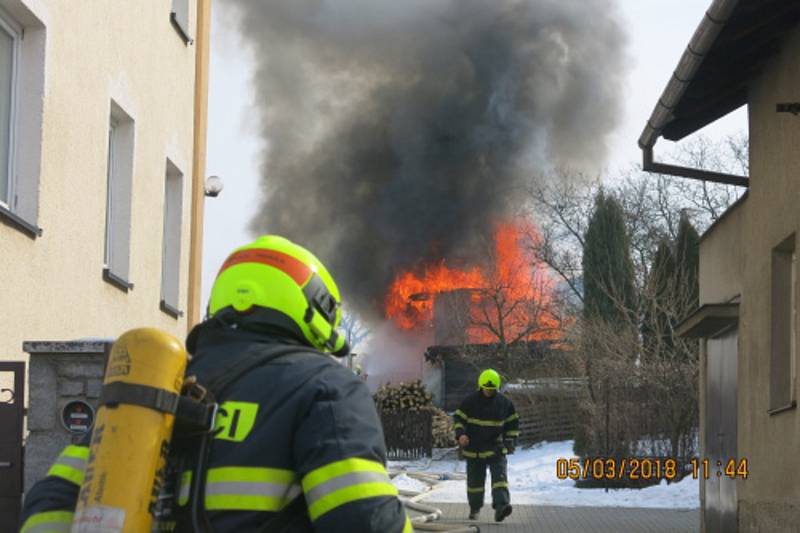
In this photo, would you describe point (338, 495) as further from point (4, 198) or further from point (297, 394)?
point (4, 198)

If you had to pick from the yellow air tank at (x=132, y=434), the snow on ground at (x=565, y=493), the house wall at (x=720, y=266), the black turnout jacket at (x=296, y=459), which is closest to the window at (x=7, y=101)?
the black turnout jacket at (x=296, y=459)

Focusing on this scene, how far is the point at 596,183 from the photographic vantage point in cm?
4112

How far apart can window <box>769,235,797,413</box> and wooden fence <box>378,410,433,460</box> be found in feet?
52.3

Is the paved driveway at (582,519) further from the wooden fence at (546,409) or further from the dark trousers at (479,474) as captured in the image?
the wooden fence at (546,409)

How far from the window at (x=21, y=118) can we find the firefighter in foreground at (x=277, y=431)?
19.5 feet

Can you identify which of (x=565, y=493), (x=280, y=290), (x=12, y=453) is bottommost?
(x=565, y=493)

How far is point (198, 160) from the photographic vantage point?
14.1 metres

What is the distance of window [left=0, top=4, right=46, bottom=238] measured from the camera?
8789 mm

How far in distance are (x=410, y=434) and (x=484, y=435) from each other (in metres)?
12.2

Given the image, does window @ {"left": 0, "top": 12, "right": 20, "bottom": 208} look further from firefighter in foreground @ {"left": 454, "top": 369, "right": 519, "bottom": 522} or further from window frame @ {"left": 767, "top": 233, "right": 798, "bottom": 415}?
firefighter in foreground @ {"left": 454, "top": 369, "right": 519, "bottom": 522}

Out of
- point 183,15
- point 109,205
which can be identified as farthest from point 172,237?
point 109,205

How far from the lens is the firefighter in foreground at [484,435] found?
14.8 metres

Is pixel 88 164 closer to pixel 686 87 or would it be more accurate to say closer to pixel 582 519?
pixel 686 87

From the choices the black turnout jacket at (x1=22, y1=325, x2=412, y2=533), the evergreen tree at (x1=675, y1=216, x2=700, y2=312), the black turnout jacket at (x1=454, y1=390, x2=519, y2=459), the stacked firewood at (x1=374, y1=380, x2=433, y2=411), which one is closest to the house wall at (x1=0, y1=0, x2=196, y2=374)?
the black turnout jacket at (x1=454, y1=390, x2=519, y2=459)
